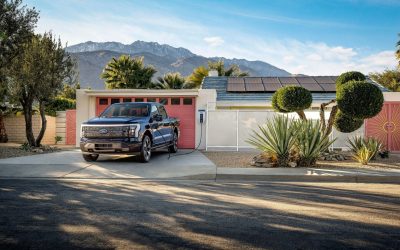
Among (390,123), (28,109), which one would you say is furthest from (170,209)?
(390,123)

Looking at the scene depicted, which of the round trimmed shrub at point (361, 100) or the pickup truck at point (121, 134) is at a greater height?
the round trimmed shrub at point (361, 100)

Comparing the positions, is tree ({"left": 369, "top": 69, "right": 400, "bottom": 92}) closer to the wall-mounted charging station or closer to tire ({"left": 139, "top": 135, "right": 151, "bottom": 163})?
the wall-mounted charging station

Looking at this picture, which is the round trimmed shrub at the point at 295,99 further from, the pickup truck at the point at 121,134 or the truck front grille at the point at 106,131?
the truck front grille at the point at 106,131

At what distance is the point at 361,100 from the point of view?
37.5ft

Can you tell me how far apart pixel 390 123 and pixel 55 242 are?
17.8 metres

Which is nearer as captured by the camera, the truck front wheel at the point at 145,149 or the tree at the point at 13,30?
the truck front wheel at the point at 145,149

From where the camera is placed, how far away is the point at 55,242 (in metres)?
4.38

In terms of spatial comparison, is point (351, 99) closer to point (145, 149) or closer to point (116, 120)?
point (145, 149)

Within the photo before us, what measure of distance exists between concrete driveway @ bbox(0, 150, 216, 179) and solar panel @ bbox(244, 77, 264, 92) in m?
11.1

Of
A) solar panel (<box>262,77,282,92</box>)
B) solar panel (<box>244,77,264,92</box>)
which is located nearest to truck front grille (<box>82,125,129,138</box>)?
solar panel (<box>244,77,264,92</box>)

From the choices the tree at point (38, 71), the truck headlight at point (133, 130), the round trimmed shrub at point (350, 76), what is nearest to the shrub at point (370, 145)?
the round trimmed shrub at point (350, 76)

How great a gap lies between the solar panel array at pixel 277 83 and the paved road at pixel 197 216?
582 inches

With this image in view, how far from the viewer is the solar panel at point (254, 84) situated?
2262cm

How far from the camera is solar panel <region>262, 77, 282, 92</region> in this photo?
22.8m
